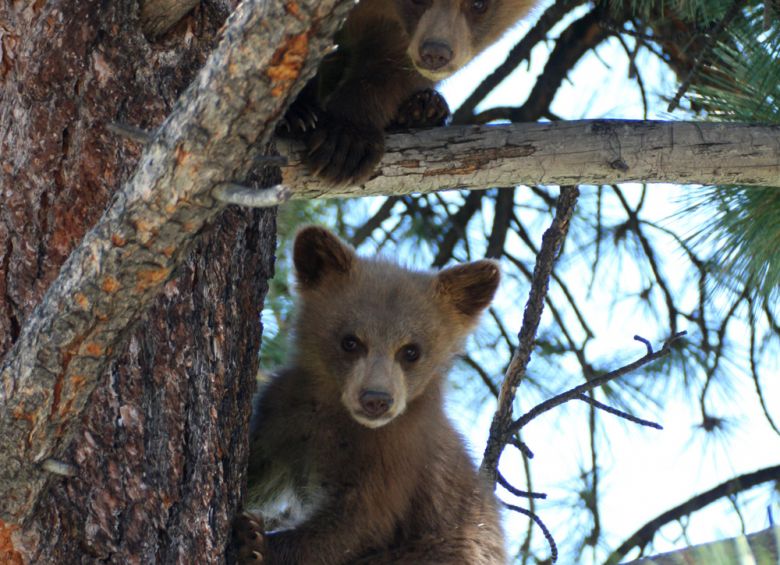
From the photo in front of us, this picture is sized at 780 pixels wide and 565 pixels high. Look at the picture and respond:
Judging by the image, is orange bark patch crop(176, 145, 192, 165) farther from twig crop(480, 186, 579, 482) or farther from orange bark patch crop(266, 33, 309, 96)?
twig crop(480, 186, 579, 482)

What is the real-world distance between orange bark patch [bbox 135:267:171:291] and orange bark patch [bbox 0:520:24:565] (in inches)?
24.8

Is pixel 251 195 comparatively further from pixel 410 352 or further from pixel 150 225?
pixel 410 352

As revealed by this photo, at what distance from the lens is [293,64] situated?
1.74 m

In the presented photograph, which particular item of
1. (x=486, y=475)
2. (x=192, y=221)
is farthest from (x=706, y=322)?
(x=192, y=221)

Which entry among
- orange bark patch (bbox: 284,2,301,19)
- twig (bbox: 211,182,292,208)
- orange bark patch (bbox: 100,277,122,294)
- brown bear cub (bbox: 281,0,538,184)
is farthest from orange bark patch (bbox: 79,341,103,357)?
brown bear cub (bbox: 281,0,538,184)

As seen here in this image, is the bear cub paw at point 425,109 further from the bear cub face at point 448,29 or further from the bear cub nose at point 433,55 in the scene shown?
the bear cub nose at point 433,55

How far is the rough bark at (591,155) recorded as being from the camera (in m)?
3.46

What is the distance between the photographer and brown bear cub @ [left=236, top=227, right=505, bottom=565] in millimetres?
3408

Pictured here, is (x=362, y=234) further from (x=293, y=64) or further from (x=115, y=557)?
(x=293, y=64)

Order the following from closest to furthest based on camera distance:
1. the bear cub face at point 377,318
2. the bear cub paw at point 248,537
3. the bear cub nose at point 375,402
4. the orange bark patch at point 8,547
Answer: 1. the orange bark patch at point 8,547
2. the bear cub paw at point 248,537
3. the bear cub nose at point 375,402
4. the bear cub face at point 377,318

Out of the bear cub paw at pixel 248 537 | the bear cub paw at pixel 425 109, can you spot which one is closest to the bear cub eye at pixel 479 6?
the bear cub paw at pixel 425 109

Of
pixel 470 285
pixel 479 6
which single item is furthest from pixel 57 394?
pixel 479 6

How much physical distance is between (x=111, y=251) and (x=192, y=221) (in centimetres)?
14

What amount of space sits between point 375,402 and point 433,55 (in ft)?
4.29
